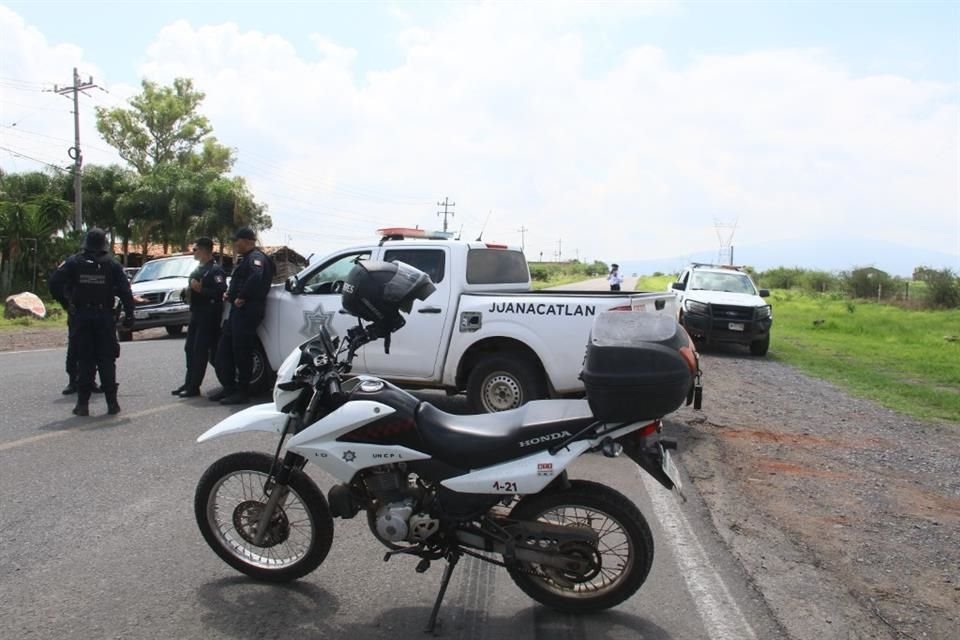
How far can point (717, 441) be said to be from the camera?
7406 mm

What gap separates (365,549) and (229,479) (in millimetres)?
933

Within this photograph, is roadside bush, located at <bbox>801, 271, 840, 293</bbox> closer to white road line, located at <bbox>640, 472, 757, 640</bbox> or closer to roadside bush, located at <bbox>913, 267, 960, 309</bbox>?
A: roadside bush, located at <bbox>913, 267, 960, 309</bbox>

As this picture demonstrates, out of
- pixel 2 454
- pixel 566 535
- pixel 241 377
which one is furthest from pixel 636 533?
pixel 241 377

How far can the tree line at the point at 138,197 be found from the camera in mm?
25422

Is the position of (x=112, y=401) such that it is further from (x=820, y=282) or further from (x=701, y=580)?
(x=820, y=282)

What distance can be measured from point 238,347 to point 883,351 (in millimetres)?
14335

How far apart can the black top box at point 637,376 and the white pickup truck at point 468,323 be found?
3515 mm

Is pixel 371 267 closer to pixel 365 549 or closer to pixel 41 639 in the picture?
pixel 365 549

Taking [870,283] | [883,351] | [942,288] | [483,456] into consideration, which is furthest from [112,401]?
[870,283]

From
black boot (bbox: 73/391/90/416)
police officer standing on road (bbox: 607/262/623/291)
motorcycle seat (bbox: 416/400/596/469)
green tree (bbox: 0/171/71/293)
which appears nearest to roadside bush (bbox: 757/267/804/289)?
police officer standing on road (bbox: 607/262/623/291)

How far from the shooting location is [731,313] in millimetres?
15227

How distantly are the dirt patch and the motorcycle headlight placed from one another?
573cm

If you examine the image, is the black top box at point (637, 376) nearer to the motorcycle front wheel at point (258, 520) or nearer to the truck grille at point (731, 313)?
the motorcycle front wheel at point (258, 520)

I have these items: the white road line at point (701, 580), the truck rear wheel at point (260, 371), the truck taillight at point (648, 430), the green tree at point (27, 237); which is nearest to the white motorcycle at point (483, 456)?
the truck taillight at point (648, 430)
